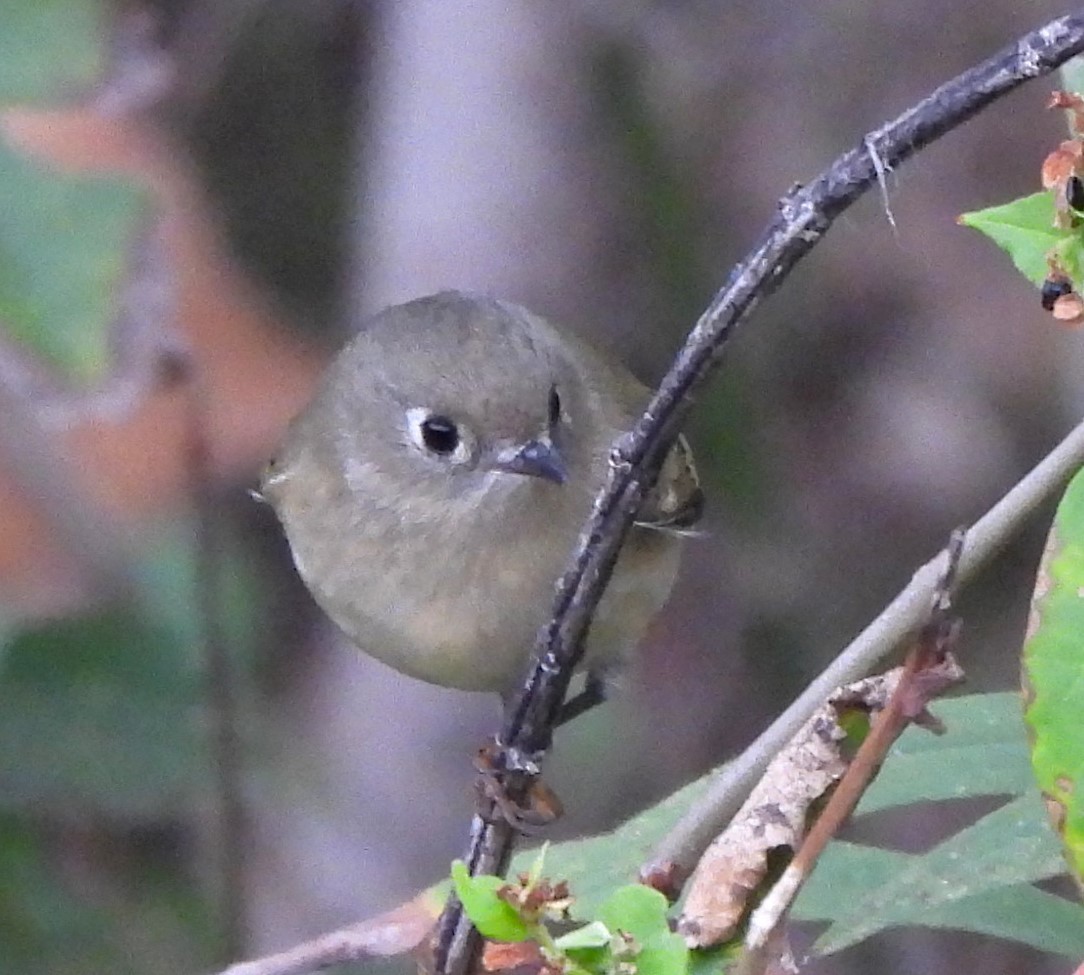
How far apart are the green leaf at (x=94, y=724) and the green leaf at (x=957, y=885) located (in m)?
1.85

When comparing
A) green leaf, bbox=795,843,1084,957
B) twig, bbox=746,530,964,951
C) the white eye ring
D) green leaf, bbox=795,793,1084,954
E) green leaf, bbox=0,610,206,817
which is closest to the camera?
twig, bbox=746,530,964,951

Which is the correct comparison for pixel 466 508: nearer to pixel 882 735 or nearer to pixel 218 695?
pixel 218 695

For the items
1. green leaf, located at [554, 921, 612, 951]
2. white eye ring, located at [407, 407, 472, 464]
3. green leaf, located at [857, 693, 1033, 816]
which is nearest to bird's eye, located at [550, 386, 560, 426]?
white eye ring, located at [407, 407, 472, 464]

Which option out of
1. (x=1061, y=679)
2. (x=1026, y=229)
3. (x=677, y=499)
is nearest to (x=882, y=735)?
(x=1061, y=679)

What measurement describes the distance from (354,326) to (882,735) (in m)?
3.42

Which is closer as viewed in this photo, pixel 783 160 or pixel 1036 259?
pixel 1036 259

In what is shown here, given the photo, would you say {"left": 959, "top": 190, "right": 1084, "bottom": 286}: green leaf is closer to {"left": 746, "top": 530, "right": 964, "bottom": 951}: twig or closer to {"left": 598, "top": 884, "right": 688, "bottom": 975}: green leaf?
{"left": 746, "top": 530, "right": 964, "bottom": 951}: twig

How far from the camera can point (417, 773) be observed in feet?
14.1

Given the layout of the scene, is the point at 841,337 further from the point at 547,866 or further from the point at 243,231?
the point at 547,866

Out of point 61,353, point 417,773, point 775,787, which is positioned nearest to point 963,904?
point 775,787

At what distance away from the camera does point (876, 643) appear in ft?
4.74

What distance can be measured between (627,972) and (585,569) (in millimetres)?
345

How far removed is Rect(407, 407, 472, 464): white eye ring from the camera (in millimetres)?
2607

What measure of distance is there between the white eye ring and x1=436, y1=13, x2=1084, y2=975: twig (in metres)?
1.14
